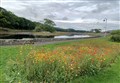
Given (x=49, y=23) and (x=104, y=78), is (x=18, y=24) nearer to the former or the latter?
(x=49, y=23)

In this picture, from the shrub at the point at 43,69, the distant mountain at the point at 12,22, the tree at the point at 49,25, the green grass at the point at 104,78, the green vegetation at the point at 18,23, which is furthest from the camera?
the tree at the point at 49,25

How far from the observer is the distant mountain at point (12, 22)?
96512mm

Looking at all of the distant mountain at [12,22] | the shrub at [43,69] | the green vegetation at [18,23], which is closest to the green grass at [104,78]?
the shrub at [43,69]

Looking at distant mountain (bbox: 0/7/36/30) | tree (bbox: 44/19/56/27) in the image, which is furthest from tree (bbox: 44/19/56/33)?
distant mountain (bbox: 0/7/36/30)

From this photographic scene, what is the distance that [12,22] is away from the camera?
11031 cm

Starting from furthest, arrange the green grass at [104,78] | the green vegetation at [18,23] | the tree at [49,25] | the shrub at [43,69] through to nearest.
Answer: the tree at [49,25] < the green vegetation at [18,23] < the green grass at [104,78] < the shrub at [43,69]

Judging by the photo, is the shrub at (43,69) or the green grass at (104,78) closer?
the shrub at (43,69)

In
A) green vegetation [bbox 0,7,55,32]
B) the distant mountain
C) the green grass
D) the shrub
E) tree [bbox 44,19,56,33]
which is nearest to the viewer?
the shrub

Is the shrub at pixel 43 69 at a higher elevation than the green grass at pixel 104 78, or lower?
higher

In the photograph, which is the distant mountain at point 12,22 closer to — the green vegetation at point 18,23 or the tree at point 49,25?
the green vegetation at point 18,23

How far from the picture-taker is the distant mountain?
9651cm

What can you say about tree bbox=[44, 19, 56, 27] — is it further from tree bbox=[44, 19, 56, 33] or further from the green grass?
the green grass

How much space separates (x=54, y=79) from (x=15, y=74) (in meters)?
1.67

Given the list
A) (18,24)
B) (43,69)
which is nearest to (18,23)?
(18,24)
